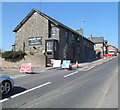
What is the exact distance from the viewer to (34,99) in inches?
215

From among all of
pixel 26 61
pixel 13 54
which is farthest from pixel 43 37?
pixel 26 61

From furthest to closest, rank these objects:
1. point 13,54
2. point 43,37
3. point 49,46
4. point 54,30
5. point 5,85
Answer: point 43,37 < point 54,30 < point 49,46 < point 13,54 < point 5,85

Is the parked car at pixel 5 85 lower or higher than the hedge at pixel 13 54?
lower

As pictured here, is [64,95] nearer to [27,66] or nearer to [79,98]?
[79,98]

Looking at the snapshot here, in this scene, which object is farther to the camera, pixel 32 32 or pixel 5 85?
pixel 32 32

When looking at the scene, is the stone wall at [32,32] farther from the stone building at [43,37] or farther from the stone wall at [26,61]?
the stone wall at [26,61]

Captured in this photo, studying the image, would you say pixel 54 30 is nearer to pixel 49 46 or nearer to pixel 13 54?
pixel 49 46

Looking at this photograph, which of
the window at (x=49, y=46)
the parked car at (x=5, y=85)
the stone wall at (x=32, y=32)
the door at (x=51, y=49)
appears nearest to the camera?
the parked car at (x=5, y=85)

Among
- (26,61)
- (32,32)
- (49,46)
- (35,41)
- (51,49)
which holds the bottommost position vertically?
(26,61)

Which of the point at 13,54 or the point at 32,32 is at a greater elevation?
the point at 32,32

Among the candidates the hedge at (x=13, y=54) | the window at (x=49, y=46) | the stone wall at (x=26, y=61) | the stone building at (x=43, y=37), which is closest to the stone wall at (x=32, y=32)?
the stone building at (x=43, y=37)

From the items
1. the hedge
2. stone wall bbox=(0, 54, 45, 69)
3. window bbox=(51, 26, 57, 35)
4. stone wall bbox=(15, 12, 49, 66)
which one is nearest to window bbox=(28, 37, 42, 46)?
stone wall bbox=(15, 12, 49, 66)

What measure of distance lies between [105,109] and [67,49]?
23.9 m

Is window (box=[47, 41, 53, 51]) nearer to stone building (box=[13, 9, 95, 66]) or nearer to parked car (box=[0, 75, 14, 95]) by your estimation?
stone building (box=[13, 9, 95, 66])
